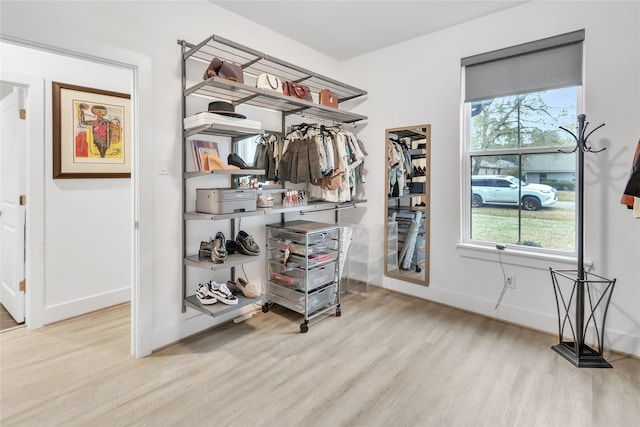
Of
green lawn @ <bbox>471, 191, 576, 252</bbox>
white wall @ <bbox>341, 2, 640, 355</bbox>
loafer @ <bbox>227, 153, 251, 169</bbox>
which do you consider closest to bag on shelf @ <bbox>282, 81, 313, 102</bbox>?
loafer @ <bbox>227, 153, 251, 169</bbox>

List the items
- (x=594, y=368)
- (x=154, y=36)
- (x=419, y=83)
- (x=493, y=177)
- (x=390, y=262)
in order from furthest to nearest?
1. (x=390, y=262)
2. (x=419, y=83)
3. (x=493, y=177)
4. (x=154, y=36)
5. (x=594, y=368)

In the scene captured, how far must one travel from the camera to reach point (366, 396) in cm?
187

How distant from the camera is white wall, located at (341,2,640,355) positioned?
229 cm

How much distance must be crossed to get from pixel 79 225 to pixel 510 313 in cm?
386

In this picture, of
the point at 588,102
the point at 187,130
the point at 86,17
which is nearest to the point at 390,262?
the point at 588,102

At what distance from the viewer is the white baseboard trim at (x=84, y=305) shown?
2.81m

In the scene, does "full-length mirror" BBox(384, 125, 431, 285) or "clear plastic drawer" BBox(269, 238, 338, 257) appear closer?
"clear plastic drawer" BBox(269, 238, 338, 257)

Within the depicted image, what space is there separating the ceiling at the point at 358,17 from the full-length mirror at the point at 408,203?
35.8 inches

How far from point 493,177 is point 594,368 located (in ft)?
5.13

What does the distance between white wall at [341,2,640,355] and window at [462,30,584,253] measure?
0.11 metres

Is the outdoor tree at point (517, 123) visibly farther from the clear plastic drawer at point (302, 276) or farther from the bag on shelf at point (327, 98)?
the clear plastic drawer at point (302, 276)

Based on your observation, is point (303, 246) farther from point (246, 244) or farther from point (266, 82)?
point (266, 82)

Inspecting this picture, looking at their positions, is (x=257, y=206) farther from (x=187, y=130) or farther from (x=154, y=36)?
(x=154, y=36)

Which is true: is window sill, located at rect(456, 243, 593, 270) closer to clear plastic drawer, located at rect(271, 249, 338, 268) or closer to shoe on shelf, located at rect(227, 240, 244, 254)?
clear plastic drawer, located at rect(271, 249, 338, 268)
